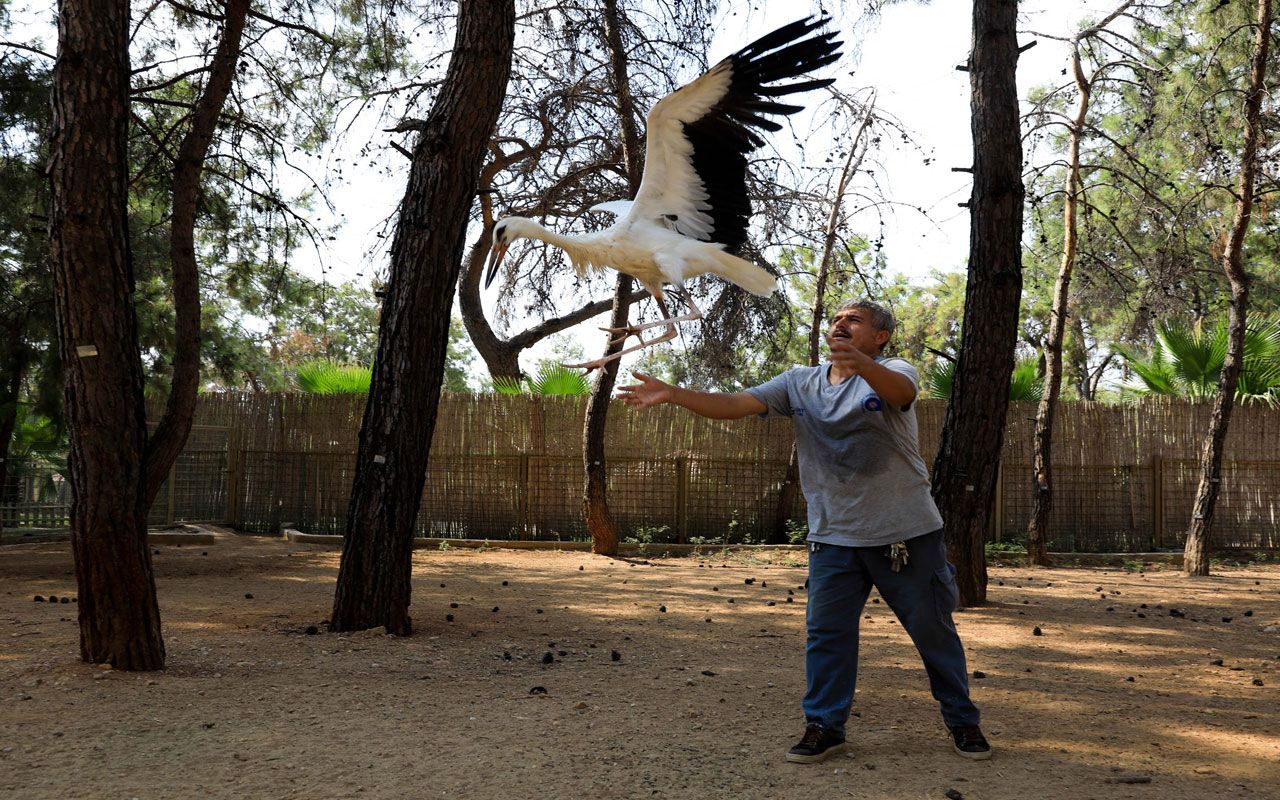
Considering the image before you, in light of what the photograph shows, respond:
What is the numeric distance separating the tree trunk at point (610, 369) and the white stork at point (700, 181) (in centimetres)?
564

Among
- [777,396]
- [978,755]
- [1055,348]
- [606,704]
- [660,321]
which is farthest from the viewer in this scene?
[1055,348]

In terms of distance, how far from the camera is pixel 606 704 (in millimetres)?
4719

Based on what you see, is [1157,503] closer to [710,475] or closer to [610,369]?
[710,475]

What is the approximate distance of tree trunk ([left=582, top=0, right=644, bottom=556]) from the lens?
38.2 feet

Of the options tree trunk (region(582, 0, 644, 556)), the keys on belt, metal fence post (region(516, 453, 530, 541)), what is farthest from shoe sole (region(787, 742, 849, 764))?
metal fence post (region(516, 453, 530, 541))

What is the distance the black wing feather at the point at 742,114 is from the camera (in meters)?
5.23

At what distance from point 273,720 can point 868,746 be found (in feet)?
8.00

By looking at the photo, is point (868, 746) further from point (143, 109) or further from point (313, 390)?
point (313, 390)

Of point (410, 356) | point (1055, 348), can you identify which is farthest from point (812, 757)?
point (1055, 348)

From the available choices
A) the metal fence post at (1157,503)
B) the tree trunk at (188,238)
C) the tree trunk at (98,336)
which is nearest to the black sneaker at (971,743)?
the tree trunk at (98,336)

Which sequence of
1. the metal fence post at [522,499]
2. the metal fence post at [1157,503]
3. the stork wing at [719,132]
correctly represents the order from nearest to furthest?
the stork wing at [719,132] < the metal fence post at [1157,503] < the metal fence post at [522,499]

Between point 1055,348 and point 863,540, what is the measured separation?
30.2 feet

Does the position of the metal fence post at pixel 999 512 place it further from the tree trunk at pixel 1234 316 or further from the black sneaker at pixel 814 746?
the black sneaker at pixel 814 746

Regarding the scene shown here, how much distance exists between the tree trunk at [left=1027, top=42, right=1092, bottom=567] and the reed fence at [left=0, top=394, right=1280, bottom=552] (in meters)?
1.69
